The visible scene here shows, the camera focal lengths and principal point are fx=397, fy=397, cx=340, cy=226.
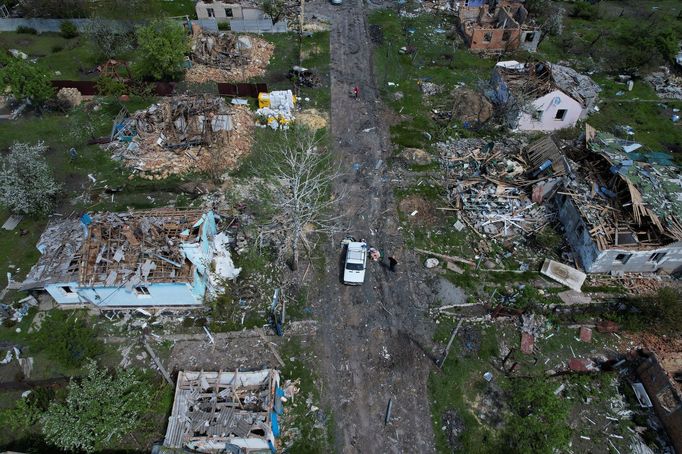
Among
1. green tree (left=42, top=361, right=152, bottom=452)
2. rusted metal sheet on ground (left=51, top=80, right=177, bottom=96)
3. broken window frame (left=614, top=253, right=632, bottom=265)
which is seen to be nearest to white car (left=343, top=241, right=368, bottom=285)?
green tree (left=42, top=361, right=152, bottom=452)

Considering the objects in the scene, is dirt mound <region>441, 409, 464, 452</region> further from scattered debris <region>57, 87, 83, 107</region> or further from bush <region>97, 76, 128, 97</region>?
scattered debris <region>57, 87, 83, 107</region>

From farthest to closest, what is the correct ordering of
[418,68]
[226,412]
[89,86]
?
[418,68]
[89,86]
[226,412]

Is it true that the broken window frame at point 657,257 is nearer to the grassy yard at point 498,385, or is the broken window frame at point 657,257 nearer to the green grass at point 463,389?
the grassy yard at point 498,385

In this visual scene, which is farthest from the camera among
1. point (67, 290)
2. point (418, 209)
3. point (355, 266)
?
point (418, 209)

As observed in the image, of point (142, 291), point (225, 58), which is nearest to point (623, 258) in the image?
point (142, 291)

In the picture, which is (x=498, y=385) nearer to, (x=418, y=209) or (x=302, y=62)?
(x=418, y=209)

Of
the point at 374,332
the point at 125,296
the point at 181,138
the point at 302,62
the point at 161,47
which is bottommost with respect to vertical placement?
the point at 374,332
